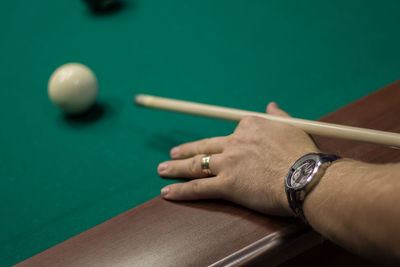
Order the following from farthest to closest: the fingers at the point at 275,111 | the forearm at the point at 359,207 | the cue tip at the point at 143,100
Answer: the cue tip at the point at 143,100 < the fingers at the point at 275,111 < the forearm at the point at 359,207

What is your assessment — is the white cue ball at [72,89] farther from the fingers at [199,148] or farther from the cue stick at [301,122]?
the fingers at [199,148]

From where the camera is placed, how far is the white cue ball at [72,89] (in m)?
1.33

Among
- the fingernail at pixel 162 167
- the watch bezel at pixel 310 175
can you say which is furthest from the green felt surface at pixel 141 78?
the watch bezel at pixel 310 175

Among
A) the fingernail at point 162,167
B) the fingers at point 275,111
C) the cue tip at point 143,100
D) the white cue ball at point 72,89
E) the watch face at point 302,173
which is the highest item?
the white cue ball at point 72,89

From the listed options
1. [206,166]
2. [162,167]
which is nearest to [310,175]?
[206,166]

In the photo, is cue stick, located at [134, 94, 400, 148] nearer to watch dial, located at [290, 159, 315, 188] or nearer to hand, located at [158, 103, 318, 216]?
hand, located at [158, 103, 318, 216]

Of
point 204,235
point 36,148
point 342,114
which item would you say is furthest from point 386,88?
point 36,148

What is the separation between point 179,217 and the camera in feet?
3.19

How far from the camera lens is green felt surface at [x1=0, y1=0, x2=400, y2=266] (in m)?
1.07

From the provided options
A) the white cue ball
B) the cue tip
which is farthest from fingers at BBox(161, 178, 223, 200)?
the white cue ball

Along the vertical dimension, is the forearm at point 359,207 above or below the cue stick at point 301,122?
below

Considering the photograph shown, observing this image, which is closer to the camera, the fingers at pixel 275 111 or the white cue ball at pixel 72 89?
the fingers at pixel 275 111

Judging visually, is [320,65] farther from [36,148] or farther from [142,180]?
[36,148]

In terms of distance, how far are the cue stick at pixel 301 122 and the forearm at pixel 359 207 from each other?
0.13 meters
